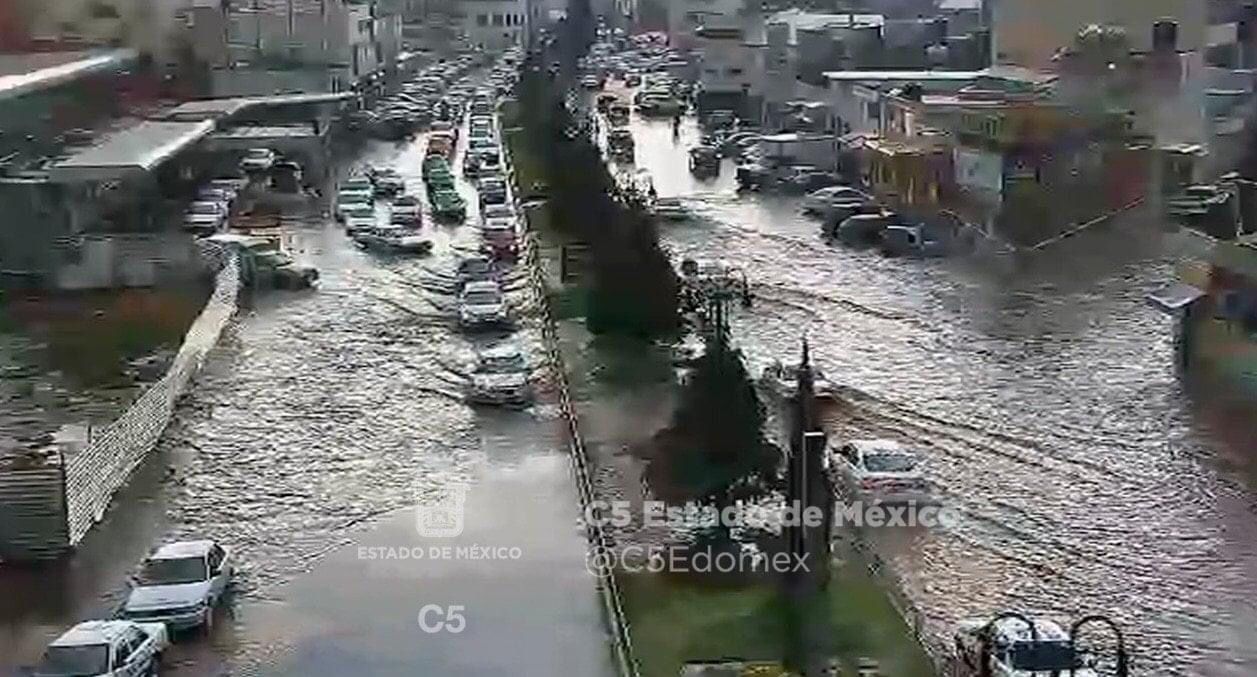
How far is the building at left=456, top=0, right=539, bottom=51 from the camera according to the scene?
29859 mm

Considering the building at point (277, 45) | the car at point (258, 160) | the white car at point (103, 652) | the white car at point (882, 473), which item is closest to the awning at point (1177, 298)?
the white car at point (882, 473)

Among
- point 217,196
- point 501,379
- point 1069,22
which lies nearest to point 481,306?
point 501,379

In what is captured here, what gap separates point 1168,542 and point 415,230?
6.81 meters

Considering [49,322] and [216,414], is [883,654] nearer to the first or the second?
[216,414]

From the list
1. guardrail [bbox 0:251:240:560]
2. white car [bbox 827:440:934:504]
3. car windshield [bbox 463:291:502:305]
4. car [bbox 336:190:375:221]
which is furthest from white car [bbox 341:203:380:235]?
white car [bbox 827:440:934:504]

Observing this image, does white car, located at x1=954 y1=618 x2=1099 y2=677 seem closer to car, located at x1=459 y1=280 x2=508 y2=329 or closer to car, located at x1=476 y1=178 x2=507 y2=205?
car, located at x1=459 y1=280 x2=508 y2=329

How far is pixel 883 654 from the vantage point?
4062mm

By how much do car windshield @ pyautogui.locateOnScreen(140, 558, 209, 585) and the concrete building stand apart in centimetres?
2563

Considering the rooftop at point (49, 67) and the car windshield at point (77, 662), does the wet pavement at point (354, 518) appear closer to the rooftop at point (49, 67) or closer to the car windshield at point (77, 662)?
the car windshield at point (77, 662)

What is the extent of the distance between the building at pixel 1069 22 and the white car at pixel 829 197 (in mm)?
3287

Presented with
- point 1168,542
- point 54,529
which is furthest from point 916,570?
point 54,529

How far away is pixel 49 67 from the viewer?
41.6 ft

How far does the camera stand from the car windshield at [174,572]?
14.8ft

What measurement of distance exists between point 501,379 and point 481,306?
1460 mm
